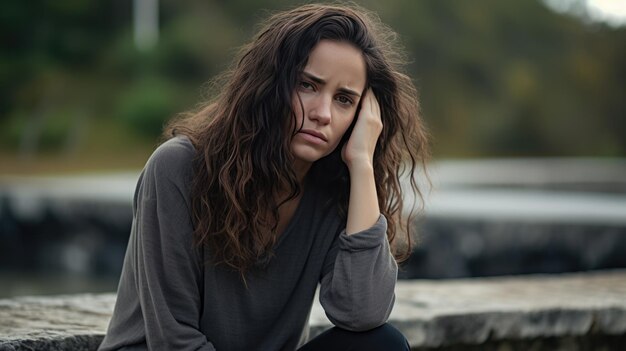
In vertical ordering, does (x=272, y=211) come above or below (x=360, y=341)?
above

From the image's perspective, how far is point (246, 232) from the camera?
245 cm

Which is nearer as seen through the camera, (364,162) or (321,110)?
(321,110)

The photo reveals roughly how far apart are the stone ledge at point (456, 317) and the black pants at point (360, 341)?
0.69 meters

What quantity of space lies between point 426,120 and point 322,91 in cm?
1722

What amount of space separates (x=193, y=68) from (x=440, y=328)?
29.8m

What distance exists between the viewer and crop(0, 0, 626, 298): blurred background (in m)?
8.01

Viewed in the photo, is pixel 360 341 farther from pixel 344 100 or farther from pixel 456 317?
pixel 456 317

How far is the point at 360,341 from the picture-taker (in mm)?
2523

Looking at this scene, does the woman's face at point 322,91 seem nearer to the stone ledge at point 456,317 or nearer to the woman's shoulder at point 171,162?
the woman's shoulder at point 171,162

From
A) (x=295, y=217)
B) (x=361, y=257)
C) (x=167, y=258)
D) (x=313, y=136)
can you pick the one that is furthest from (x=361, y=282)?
(x=167, y=258)

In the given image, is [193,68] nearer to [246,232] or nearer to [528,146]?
[528,146]

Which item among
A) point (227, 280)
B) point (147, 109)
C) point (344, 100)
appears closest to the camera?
point (227, 280)

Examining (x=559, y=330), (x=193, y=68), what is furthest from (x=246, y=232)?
(x=193, y=68)

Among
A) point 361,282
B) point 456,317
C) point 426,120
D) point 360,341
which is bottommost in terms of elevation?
point 426,120
